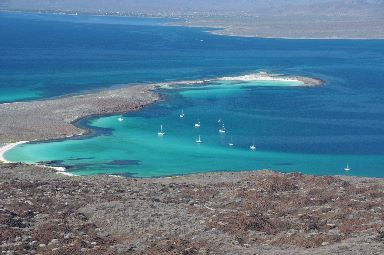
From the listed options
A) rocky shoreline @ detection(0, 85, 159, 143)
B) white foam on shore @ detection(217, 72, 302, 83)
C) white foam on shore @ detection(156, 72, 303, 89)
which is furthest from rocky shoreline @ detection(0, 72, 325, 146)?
white foam on shore @ detection(217, 72, 302, 83)

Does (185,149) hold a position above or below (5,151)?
below

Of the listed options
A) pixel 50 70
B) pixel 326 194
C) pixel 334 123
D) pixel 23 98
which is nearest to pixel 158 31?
pixel 50 70

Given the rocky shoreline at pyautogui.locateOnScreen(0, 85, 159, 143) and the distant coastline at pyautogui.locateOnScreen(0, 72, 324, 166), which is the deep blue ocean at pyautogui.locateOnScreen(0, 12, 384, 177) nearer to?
the distant coastline at pyautogui.locateOnScreen(0, 72, 324, 166)

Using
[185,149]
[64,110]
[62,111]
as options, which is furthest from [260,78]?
[185,149]

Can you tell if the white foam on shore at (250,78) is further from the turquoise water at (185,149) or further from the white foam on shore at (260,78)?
the turquoise water at (185,149)

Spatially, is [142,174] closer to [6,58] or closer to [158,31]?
[6,58]

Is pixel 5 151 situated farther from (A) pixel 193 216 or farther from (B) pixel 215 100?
(B) pixel 215 100
